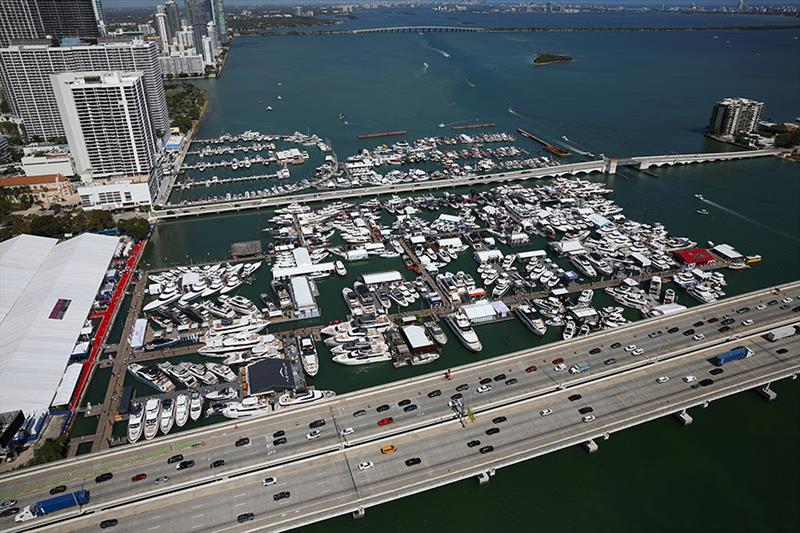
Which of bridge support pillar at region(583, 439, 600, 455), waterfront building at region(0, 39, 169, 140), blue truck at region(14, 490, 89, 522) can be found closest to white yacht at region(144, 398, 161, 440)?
blue truck at region(14, 490, 89, 522)

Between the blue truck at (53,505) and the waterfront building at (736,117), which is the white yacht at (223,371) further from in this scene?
the waterfront building at (736,117)

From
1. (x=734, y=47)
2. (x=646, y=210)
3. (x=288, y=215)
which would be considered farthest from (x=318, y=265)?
(x=734, y=47)

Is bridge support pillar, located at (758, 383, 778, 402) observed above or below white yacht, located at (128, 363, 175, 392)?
below

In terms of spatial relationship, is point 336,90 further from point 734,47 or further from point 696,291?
point 734,47

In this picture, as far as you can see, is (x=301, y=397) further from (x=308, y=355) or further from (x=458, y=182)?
(x=458, y=182)

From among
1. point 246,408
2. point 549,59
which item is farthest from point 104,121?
point 549,59

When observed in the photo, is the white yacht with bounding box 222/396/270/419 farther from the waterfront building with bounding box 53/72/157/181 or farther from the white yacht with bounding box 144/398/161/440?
the waterfront building with bounding box 53/72/157/181
